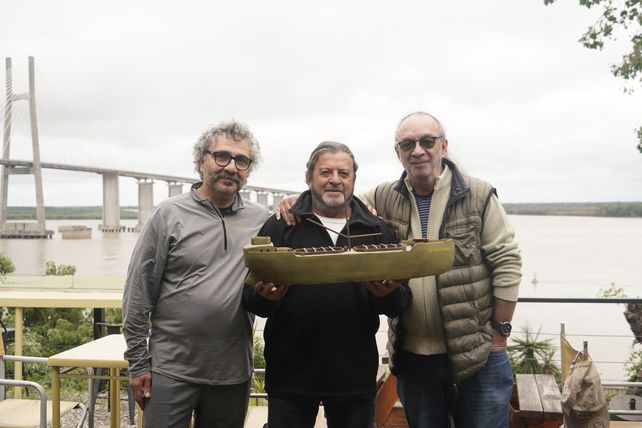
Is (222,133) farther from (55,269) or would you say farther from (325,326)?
(55,269)

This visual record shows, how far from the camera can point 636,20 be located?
239 inches

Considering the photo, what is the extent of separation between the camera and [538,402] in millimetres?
2674

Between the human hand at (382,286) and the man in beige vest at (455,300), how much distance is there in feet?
1.12

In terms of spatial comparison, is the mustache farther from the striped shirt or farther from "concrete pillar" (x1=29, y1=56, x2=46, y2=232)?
"concrete pillar" (x1=29, y1=56, x2=46, y2=232)

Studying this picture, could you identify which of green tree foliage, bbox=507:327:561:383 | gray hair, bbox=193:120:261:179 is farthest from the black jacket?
green tree foliage, bbox=507:327:561:383

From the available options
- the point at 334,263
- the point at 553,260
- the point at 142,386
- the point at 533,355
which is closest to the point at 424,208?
the point at 334,263

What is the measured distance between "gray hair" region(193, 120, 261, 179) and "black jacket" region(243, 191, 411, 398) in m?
0.37

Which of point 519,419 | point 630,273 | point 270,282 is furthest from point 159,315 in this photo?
point 630,273

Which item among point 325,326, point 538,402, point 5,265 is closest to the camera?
point 325,326

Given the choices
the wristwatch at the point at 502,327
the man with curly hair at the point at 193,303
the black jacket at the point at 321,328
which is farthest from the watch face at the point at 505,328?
the man with curly hair at the point at 193,303

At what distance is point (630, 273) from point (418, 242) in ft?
145

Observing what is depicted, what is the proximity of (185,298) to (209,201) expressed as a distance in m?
0.38

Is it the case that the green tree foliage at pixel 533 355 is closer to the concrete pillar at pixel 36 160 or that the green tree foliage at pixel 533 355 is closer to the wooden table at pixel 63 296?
the wooden table at pixel 63 296

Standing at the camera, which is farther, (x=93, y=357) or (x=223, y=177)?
(x=93, y=357)
